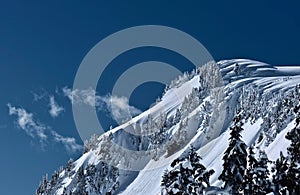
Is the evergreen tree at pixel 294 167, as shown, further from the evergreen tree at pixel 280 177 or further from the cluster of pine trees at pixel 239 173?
the evergreen tree at pixel 280 177

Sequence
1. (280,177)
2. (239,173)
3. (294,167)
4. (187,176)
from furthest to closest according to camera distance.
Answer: (239,173)
(280,177)
(187,176)
(294,167)

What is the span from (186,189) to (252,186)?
13.5ft

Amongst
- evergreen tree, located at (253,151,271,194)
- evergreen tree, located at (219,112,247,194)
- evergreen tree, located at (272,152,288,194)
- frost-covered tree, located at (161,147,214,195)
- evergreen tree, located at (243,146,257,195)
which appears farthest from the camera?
evergreen tree, located at (219,112,247,194)

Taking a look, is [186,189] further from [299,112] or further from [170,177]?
[299,112]

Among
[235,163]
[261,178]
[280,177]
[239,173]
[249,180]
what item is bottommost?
[280,177]

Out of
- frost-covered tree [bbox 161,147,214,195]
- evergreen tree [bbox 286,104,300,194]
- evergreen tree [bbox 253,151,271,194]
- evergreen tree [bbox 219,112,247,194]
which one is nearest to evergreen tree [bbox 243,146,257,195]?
evergreen tree [bbox 253,151,271,194]

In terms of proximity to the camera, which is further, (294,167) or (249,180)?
(249,180)

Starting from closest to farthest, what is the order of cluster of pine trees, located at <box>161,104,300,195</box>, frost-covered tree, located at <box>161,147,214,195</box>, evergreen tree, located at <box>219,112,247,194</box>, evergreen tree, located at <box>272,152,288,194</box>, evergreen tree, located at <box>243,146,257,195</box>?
1. frost-covered tree, located at <box>161,147,214,195</box>
2. cluster of pine trees, located at <box>161,104,300,195</box>
3. evergreen tree, located at <box>272,152,288,194</box>
4. evergreen tree, located at <box>243,146,257,195</box>
5. evergreen tree, located at <box>219,112,247,194</box>

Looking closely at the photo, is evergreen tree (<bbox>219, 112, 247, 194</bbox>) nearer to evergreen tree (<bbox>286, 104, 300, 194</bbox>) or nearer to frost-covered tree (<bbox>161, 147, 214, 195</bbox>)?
frost-covered tree (<bbox>161, 147, 214, 195</bbox>)

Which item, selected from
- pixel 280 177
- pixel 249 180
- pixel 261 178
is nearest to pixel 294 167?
pixel 280 177

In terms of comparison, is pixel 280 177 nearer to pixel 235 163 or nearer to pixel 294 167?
pixel 294 167

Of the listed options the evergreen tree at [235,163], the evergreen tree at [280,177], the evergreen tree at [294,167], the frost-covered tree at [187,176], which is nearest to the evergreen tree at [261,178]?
the evergreen tree at [280,177]

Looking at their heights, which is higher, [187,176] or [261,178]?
[187,176]

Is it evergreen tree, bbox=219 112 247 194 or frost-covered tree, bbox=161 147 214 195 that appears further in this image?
evergreen tree, bbox=219 112 247 194
